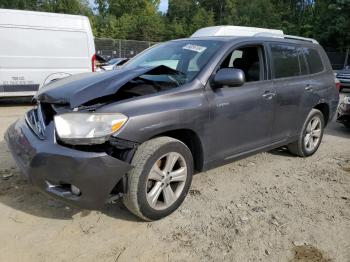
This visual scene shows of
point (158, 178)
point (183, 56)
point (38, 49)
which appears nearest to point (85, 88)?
point (158, 178)

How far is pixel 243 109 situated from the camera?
389cm

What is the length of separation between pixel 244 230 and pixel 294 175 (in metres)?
1.72

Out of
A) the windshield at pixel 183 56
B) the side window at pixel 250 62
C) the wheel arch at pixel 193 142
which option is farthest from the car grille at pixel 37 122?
the side window at pixel 250 62

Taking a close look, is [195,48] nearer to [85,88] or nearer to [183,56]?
[183,56]

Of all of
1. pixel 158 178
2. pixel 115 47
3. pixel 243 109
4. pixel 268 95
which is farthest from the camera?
pixel 115 47

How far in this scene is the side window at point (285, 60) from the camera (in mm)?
4430

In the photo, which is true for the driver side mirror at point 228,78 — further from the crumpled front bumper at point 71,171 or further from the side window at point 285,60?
the crumpled front bumper at point 71,171

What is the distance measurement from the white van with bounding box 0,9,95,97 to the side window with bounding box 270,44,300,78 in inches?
236

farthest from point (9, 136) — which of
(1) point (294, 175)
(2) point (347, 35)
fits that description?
(2) point (347, 35)

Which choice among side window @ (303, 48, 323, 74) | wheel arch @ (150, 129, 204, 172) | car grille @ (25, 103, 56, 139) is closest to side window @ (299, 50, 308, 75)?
side window @ (303, 48, 323, 74)

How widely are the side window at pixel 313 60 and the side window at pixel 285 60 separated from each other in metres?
0.29

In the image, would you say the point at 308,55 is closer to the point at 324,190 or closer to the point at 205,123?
the point at 324,190

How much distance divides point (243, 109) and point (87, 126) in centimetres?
180

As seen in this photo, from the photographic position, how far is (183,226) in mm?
3240
